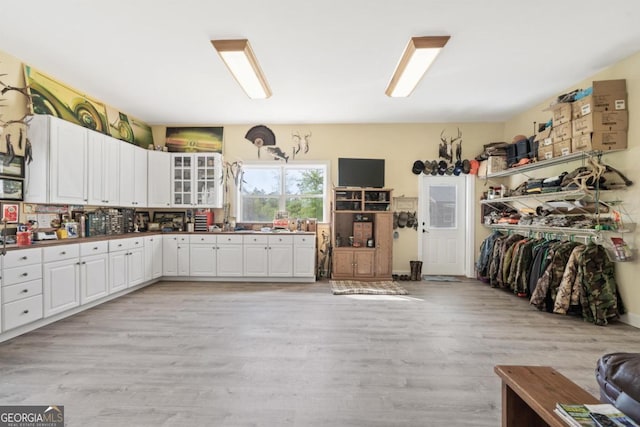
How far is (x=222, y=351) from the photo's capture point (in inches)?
101

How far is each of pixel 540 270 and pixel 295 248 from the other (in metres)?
3.63

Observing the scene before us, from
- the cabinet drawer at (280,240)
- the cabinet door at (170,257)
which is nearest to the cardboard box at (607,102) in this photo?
the cabinet drawer at (280,240)

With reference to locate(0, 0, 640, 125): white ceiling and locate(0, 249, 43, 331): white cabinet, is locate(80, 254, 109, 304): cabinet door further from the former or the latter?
locate(0, 0, 640, 125): white ceiling

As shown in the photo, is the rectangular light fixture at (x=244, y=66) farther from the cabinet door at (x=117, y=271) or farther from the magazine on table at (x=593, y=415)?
the magazine on table at (x=593, y=415)

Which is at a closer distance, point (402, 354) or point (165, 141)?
point (402, 354)

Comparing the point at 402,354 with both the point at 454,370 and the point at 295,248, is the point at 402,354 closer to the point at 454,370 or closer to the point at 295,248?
the point at 454,370

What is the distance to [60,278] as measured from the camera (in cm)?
324

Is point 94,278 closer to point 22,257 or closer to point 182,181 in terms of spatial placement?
point 22,257

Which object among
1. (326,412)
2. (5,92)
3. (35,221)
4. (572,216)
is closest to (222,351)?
(326,412)

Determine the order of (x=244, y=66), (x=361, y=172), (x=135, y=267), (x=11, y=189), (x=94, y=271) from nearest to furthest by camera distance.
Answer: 1. (x=11, y=189)
2. (x=244, y=66)
3. (x=94, y=271)
4. (x=135, y=267)
5. (x=361, y=172)

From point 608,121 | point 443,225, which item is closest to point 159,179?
point 443,225

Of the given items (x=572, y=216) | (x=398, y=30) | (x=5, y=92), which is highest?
(x=398, y=30)

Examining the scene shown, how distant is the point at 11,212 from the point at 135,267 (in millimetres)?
1630

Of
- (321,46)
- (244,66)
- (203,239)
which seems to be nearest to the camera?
(321,46)
